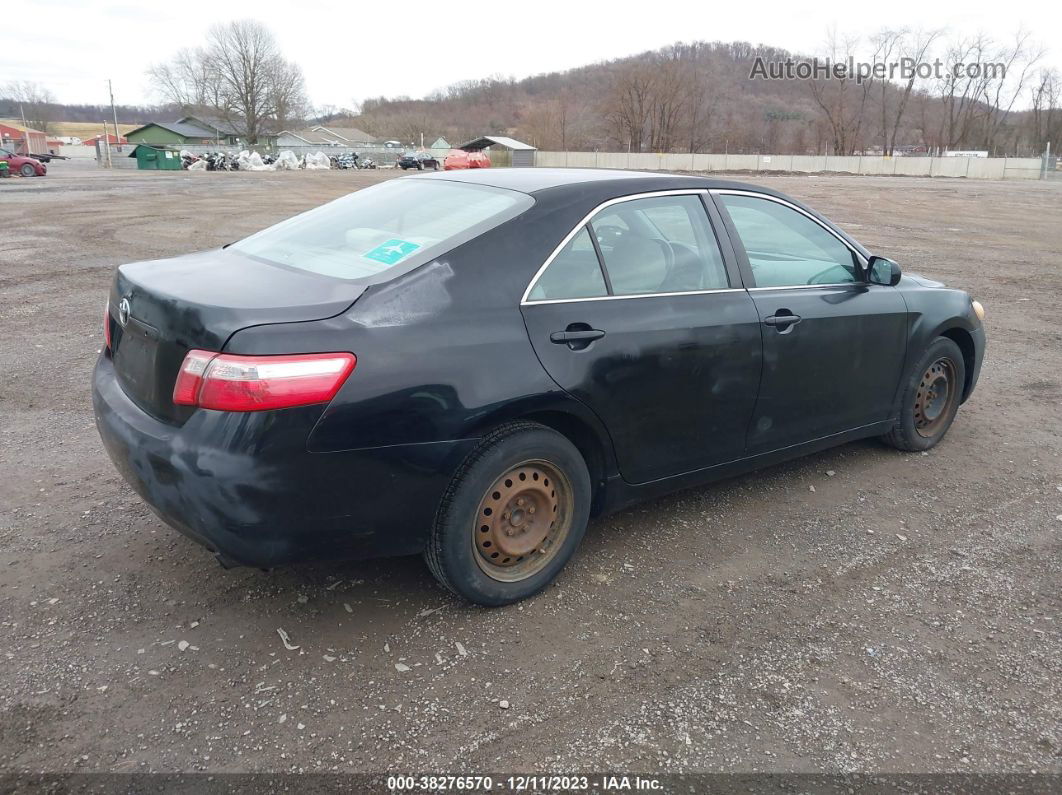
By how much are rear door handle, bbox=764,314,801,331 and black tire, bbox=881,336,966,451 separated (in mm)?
1210

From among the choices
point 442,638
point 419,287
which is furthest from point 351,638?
point 419,287

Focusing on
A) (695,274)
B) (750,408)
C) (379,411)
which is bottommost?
(750,408)

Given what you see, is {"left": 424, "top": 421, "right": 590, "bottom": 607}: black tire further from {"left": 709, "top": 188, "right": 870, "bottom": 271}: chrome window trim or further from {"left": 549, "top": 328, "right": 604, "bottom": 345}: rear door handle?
{"left": 709, "top": 188, "right": 870, "bottom": 271}: chrome window trim

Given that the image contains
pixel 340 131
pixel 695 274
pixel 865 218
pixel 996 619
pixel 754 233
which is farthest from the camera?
pixel 340 131

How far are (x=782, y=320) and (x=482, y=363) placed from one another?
1667mm

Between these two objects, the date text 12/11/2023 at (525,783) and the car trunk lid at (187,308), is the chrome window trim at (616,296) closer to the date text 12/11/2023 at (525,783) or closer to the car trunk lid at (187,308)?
the car trunk lid at (187,308)

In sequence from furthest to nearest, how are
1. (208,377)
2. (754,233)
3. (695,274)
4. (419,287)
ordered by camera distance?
(754,233)
(695,274)
(419,287)
(208,377)

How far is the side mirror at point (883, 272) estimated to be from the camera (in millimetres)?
4316

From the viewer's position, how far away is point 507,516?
312 cm

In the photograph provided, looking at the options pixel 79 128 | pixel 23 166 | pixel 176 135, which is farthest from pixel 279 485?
pixel 79 128

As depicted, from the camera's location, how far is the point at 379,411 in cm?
266

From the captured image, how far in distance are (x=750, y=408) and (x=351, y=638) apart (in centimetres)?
204

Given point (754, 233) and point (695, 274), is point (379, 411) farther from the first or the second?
point (754, 233)

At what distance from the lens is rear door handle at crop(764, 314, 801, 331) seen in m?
3.76
